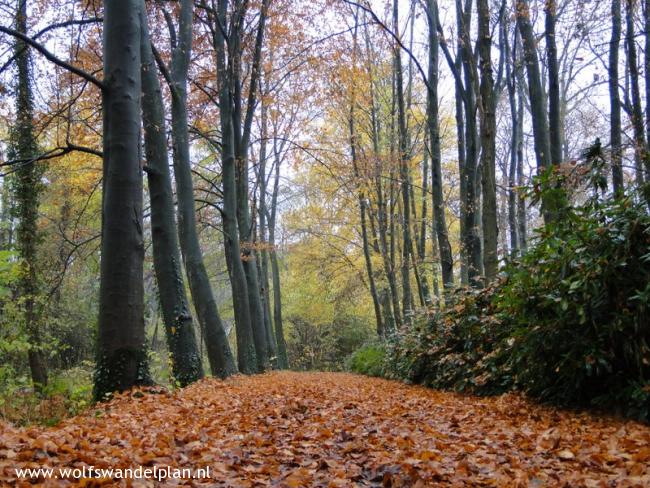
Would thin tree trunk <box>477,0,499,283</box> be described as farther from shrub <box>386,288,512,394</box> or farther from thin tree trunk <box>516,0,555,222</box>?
thin tree trunk <box>516,0,555,222</box>

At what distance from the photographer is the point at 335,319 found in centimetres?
2748

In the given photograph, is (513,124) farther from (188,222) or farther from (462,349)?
(188,222)

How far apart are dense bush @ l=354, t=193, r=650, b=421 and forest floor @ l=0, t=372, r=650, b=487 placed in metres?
0.34

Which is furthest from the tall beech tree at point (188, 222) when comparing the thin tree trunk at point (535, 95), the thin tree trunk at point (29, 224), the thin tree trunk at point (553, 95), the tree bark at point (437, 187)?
the thin tree trunk at point (553, 95)

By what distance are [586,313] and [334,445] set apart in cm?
259

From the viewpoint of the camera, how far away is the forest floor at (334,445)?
2.56 meters

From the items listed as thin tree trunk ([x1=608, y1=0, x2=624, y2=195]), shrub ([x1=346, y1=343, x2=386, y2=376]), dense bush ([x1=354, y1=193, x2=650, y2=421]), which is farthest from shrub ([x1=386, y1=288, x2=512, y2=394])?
thin tree trunk ([x1=608, y1=0, x2=624, y2=195])

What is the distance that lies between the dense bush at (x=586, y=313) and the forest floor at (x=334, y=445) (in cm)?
34

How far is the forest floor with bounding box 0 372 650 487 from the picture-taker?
2561 millimetres

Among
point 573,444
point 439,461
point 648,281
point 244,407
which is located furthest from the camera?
point 244,407

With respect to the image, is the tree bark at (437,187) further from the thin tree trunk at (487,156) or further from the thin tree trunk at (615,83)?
the thin tree trunk at (615,83)

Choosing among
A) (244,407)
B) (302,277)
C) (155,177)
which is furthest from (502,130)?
(244,407)

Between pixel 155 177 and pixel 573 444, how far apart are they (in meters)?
6.19

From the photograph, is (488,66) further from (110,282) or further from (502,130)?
(502,130)
